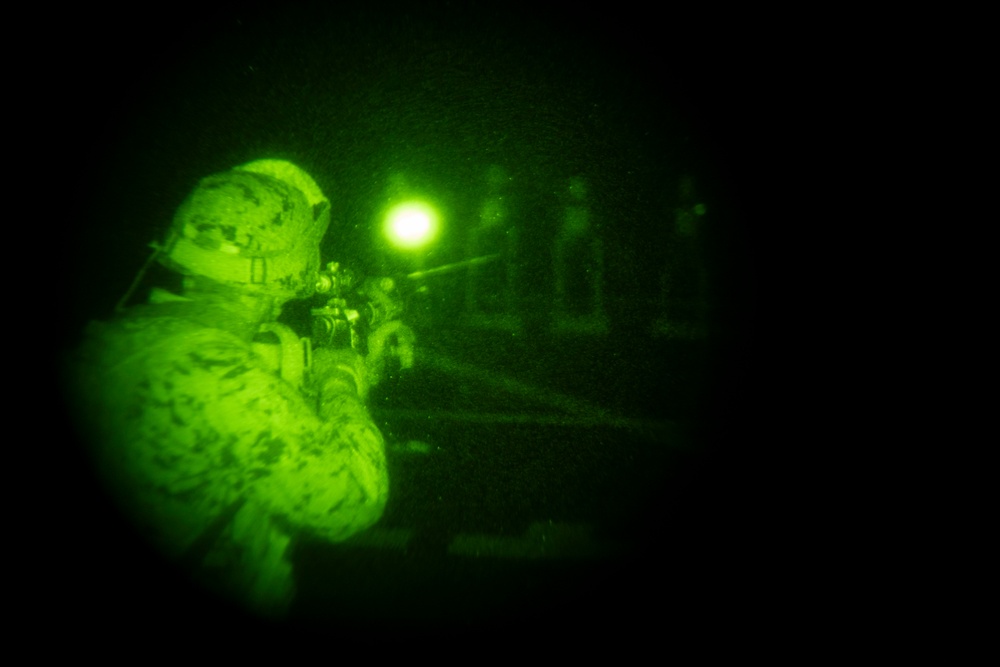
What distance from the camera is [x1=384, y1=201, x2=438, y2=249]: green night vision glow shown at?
6164 mm

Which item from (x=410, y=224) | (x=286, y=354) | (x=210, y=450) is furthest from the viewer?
(x=410, y=224)

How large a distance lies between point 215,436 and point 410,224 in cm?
589

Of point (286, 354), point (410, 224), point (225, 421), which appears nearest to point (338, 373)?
point (286, 354)

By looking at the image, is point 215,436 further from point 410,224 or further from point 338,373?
point 410,224

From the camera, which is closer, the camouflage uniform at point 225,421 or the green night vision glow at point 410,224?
the camouflage uniform at point 225,421

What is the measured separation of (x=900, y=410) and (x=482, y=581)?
100 inches

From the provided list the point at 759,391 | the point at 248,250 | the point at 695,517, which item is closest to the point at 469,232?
the point at 759,391

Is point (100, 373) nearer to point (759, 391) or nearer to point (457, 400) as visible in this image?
point (457, 400)

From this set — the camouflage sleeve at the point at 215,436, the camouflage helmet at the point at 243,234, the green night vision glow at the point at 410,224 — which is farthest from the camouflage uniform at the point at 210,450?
the green night vision glow at the point at 410,224

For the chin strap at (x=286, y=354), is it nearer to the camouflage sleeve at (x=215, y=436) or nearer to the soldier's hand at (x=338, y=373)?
the soldier's hand at (x=338, y=373)

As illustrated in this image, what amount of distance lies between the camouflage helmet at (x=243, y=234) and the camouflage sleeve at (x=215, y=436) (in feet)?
0.76

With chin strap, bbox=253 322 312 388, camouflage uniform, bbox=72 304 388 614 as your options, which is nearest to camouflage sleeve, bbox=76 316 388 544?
camouflage uniform, bbox=72 304 388 614

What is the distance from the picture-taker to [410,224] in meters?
6.35

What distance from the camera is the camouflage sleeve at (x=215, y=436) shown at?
796 mm
